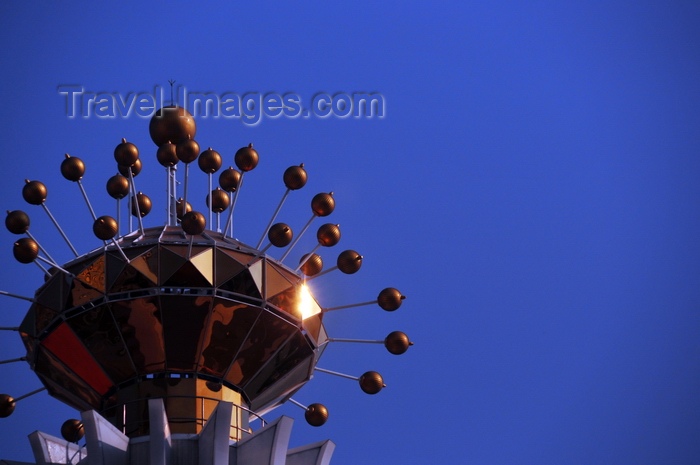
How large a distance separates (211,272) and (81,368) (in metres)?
3.42

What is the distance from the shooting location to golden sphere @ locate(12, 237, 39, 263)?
3194cm

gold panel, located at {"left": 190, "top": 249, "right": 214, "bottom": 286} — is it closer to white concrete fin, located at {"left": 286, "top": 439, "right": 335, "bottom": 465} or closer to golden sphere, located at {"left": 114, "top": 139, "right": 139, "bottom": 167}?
golden sphere, located at {"left": 114, "top": 139, "right": 139, "bottom": 167}

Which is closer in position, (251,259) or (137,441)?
(137,441)

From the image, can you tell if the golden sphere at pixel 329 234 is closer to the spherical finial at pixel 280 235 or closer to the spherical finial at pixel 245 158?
the spherical finial at pixel 280 235

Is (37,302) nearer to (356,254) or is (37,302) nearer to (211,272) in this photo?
(211,272)

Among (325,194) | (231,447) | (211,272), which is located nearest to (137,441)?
(231,447)

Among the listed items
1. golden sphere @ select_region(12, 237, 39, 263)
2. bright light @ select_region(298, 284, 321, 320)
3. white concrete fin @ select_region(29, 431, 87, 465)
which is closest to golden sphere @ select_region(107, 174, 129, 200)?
golden sphere @ select_region(12, 237, 39, 263)

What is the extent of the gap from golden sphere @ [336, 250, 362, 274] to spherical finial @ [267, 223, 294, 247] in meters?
1.23

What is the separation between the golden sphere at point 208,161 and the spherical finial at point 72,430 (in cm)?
648

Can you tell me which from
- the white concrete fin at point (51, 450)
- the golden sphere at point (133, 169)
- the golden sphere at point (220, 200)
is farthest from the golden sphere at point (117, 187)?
the white concrete fin at point (51, 450)

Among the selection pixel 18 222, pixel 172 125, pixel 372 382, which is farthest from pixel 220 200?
pixel 372 382

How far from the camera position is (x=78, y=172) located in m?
32.5

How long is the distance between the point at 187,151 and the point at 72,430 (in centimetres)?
747

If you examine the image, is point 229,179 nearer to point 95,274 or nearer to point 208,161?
point 208,161
